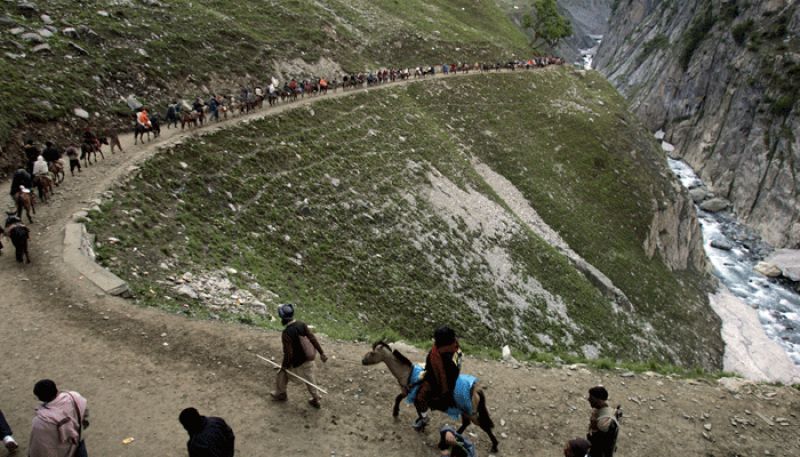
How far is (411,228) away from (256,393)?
24.0 meters

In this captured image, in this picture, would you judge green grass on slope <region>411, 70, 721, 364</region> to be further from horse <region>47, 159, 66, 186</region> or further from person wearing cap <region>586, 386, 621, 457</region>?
horse <region>47, 159, 66, 186</region>

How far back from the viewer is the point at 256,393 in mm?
13695

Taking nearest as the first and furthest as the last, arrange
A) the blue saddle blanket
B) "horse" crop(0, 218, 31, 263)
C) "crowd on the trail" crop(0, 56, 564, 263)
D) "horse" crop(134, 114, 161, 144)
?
the blue saddle blanket → "horse" crop(0, 218, 31, 263) → "crowd on the trail" crop(0, 56, 564, 263) → "horse" crop(134, 114, 161, 144)

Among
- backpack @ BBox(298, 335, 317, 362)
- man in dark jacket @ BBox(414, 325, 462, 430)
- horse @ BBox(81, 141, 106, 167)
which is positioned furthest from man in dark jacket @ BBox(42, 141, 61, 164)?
man in dark jacket @ BBox(414, 325, 462, 430)

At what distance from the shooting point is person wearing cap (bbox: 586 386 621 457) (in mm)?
11031

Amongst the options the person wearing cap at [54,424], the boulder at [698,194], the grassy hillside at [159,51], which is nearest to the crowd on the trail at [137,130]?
the grassy hillside at [159,51]

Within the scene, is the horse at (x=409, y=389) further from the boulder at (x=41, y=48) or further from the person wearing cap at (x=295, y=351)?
the boulder at (x=41, y=48)

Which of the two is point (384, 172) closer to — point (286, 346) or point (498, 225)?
point (498, 225)

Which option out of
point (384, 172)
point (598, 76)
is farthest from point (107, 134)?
point (598, 76)

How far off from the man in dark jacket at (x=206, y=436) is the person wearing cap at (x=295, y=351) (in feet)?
10.2

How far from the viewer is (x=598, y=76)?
95125 mm

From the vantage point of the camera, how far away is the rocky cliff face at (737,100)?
80688mm

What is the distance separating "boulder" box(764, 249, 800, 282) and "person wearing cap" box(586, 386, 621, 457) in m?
69.7

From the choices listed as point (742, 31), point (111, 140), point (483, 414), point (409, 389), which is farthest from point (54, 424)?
point (742, 31)
